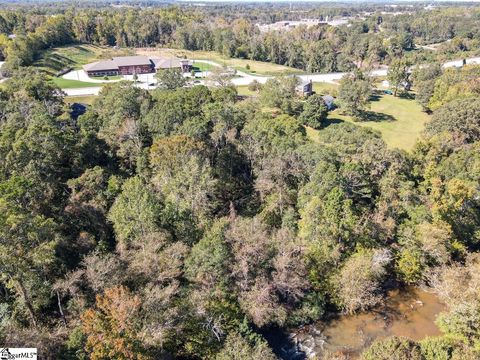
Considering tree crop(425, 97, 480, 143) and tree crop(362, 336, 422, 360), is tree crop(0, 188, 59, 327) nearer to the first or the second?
tree crop(362, 336, 422, 360)

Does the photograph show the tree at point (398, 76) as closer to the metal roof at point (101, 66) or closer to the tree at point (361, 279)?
the tree at point (361, 279)

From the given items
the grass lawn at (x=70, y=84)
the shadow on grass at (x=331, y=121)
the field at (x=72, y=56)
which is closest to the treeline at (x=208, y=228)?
the shadow on grass at (x=331, y=121)

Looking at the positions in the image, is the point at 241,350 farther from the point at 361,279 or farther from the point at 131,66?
the point at 131,66

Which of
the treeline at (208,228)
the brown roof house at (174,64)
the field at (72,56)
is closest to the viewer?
the treeline at (208,228)

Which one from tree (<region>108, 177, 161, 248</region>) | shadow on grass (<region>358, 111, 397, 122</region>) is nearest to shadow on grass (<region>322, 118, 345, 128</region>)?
shadow on grass (<region>358, 111, 397, 122</region>)

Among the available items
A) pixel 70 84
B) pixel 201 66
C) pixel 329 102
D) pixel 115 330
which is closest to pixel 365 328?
pixel 115 330

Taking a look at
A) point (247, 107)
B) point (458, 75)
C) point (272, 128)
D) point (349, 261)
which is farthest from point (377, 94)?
point (349, 261)
